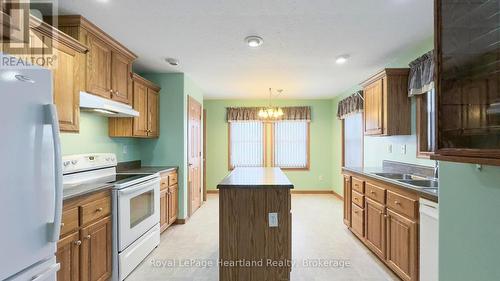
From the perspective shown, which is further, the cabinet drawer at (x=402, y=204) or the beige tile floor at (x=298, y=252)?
the beige tile floor at (x=298, y=252)

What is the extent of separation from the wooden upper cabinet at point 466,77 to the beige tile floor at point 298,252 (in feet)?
6.59

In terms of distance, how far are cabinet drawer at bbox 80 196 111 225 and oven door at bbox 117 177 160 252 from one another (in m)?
0.12

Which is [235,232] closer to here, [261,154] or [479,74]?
[479,74]

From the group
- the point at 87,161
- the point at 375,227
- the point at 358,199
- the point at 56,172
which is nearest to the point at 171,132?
the point at 87,161

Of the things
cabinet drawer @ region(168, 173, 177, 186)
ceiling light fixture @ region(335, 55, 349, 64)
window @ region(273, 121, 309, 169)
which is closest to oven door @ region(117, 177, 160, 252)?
cabinet drawer @ region(168, 173, 177, 186)

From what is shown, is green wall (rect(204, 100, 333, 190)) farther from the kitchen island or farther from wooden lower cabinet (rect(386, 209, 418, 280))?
the kitchen island

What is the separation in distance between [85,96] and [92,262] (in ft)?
4.68

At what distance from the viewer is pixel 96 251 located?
6.75ft

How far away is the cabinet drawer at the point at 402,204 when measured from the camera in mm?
2143

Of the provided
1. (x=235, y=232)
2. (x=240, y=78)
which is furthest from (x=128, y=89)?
(x=235, y=232)

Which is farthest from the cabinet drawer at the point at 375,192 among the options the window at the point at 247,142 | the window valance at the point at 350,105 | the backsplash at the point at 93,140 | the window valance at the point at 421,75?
the window at the point at 247,142

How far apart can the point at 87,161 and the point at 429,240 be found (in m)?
3.33

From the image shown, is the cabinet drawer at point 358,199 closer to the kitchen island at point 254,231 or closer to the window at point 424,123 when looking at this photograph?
the window at point 424,123

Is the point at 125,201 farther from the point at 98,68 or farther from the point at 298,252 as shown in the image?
the point at 298,252
